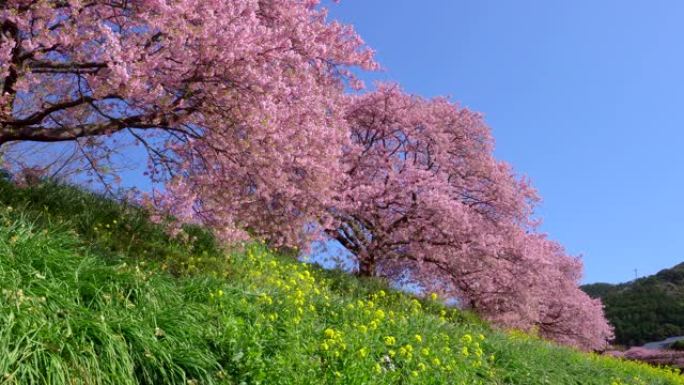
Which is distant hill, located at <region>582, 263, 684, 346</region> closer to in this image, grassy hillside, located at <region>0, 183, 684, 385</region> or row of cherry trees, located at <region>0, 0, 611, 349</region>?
row of cherry trees, located at <region>0, 0, 611, 349</region>

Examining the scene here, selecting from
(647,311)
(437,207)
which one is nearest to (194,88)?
(437,207)

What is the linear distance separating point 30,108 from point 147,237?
3.84m

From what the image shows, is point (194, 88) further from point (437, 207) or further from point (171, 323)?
point (437, 207)

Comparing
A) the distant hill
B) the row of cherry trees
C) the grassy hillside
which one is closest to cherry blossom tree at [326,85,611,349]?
the row of cherry trees

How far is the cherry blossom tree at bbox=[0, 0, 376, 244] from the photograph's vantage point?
23.6 feet

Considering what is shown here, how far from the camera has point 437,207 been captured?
647 inches

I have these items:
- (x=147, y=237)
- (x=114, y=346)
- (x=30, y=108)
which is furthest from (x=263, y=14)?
(x=114, y=346)

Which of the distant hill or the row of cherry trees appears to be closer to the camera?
the row of cherry trees

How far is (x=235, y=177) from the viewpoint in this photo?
8.98 meters

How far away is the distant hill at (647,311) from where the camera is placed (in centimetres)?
4706

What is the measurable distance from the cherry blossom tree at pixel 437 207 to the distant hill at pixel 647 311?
3224 cm

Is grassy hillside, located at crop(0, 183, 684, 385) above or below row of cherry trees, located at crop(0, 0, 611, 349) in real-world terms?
below

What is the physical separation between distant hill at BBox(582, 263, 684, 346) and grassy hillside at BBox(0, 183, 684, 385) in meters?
41.3

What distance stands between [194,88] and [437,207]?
9854mm
